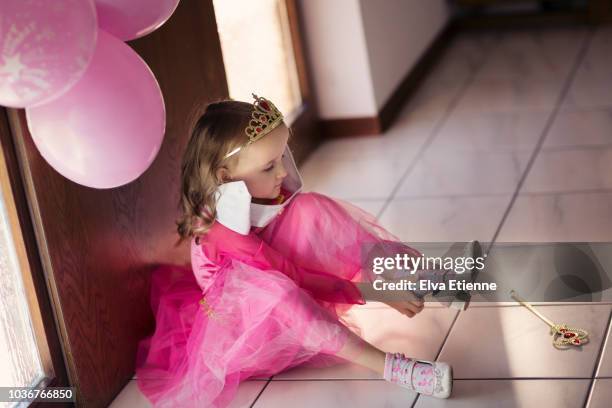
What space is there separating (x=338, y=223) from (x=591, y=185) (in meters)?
0.98

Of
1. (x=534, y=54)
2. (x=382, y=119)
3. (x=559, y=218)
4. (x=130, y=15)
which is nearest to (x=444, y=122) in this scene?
(x=382, y=119)

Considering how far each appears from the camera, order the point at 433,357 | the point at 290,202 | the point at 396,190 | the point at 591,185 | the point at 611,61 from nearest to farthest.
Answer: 1. the point at 433,357
2. the point at 290,202
3. the point at 591,185
4. the point at 396,190
5. the point at 611,61

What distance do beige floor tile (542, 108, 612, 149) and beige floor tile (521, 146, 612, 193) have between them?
0.24 ft

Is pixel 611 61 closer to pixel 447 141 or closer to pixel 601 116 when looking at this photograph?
pixel 601 116

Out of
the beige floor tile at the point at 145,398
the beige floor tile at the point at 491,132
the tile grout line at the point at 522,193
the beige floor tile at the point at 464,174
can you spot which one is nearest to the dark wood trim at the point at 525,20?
the beige floor tile at the point at 491,132

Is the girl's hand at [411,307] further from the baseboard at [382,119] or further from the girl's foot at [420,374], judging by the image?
the baseboard at [382,119]

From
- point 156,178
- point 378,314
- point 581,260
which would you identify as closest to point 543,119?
point 581,260

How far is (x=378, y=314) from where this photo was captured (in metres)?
2.34

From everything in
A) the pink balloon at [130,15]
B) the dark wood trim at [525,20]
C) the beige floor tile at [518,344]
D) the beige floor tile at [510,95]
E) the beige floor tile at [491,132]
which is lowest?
the beige floor tile at [518,344]

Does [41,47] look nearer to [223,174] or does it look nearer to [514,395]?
[223,174]

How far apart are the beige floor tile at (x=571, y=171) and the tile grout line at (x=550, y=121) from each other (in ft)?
0.06

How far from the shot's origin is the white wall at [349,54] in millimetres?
3557

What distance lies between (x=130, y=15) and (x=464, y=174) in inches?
63.8

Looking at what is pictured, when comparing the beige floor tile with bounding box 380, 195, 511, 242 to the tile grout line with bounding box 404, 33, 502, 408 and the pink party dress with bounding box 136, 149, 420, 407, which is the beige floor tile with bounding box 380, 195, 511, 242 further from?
the pink party dress with bounding box 136, 149, 420, 407
